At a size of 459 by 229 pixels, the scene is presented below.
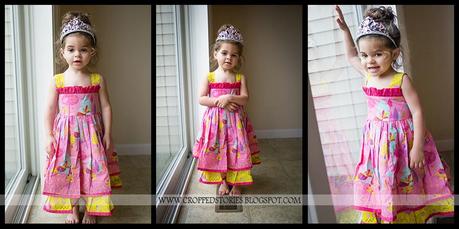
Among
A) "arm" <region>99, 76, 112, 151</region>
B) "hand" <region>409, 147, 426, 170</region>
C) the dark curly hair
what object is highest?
the dark curly hair

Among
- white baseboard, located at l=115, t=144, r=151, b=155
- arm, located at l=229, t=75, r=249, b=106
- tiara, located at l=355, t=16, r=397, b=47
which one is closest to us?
tiara, located at l=355, t=16, r=397, b=47

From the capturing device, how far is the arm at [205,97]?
1605 mm

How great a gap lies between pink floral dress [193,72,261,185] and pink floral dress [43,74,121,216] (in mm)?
386

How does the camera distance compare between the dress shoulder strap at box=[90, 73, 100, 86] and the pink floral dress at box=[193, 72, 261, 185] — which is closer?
the dress shoulder strap at box=[90, 73, 100, 86]

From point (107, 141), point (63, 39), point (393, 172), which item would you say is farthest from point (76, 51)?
point (393, 172)

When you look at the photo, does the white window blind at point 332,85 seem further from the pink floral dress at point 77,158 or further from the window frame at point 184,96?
the pink floral dress at point 77,158

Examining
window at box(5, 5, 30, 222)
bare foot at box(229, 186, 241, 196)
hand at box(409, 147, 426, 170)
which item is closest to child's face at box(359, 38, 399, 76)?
hand at box(409, 147, 426, 170)

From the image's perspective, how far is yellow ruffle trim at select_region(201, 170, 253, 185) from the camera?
1634 mm

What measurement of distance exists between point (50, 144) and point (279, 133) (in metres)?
0.85

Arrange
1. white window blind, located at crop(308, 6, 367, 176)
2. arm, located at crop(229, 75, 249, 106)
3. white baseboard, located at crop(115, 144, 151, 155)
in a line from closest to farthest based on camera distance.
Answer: white window blind, located at crop(308, 6, 367, 176) → arm, located at crop(229, 75, 249, 106) → white baseboard, located at crop(115, 144, 151, 155)

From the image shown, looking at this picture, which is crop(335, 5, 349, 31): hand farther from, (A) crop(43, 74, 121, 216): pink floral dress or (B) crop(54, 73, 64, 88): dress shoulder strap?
(B) crop(54, 73, 64, 88): dress shoulder strap

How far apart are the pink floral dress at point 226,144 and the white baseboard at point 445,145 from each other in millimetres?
683
